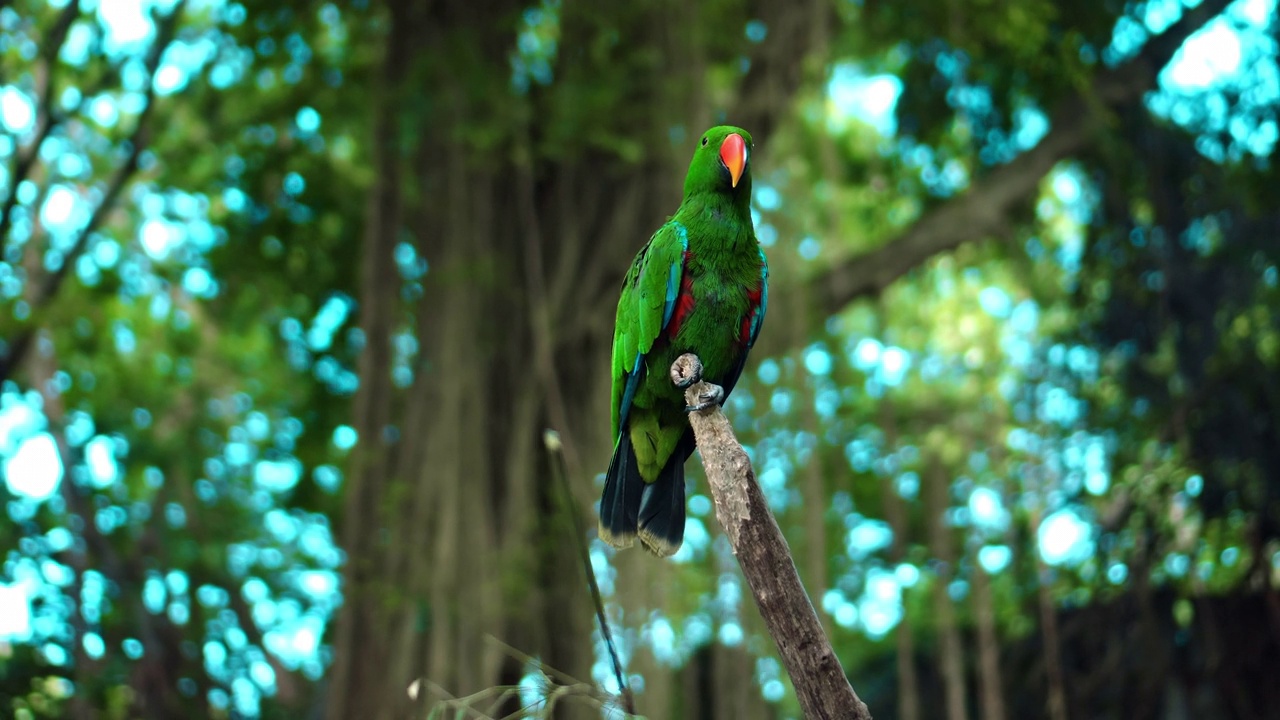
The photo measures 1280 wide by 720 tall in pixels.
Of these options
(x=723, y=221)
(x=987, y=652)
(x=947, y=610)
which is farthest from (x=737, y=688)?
(x=723, y=221)

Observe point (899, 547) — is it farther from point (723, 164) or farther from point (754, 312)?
point (723, 164)

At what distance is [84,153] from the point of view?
316 inches

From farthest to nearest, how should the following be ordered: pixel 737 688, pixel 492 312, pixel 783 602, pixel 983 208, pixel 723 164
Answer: pixel 983 208, pixel 492 312, pixel 737 688, pixel 723 164, pixel 783 602

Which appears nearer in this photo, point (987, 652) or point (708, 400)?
point (708, 400)

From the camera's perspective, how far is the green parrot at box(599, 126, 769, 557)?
7.50 ft

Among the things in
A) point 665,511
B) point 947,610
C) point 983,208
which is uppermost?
point 983,208

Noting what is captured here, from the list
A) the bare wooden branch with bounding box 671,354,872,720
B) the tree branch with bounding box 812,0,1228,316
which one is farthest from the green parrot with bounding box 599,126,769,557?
the tree branch with bounding box 812,0,1228,316

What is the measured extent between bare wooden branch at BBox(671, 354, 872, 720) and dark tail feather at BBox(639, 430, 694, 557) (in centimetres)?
27

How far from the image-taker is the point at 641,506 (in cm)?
225

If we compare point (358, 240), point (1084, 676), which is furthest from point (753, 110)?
point (1084, 676)

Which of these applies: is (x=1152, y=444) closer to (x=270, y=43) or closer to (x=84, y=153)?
(x=270, y=43)

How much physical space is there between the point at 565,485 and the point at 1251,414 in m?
5.43

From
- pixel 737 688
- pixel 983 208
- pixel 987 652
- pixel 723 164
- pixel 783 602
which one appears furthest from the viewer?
pixel 983 208

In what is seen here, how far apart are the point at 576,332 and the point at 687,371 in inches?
167
